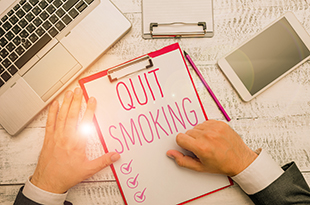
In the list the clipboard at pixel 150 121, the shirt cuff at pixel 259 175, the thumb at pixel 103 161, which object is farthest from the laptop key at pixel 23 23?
the shirt cuff at pixel 259 175

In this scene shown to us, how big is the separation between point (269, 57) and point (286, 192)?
370 mm

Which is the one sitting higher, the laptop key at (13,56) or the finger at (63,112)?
the laptop key at (13,56)

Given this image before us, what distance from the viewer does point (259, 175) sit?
525mm

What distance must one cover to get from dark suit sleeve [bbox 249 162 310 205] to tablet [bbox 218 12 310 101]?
9.2 inches

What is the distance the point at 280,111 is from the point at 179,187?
377 millimetres

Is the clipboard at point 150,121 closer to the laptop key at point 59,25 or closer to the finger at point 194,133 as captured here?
the finger at point 194,133

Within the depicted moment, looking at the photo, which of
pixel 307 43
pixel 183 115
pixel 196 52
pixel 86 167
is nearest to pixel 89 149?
pixel 86 167

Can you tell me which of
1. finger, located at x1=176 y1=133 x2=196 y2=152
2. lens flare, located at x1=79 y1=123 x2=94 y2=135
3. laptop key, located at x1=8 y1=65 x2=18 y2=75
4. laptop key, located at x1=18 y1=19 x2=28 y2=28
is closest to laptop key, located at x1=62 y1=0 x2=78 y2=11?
laptop key, located at x1=18 y1=19 x2=28 y2=28

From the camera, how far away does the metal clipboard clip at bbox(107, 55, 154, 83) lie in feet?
1.91

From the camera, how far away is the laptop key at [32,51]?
1.77ft

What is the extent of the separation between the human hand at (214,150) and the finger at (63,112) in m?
0.32

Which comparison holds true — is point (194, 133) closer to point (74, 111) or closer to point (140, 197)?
point (140, 197)

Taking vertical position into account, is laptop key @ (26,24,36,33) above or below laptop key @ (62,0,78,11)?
above

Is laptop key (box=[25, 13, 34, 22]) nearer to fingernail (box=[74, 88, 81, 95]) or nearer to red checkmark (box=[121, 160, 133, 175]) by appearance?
fingernail (box=[74, 88, 81, 95])
